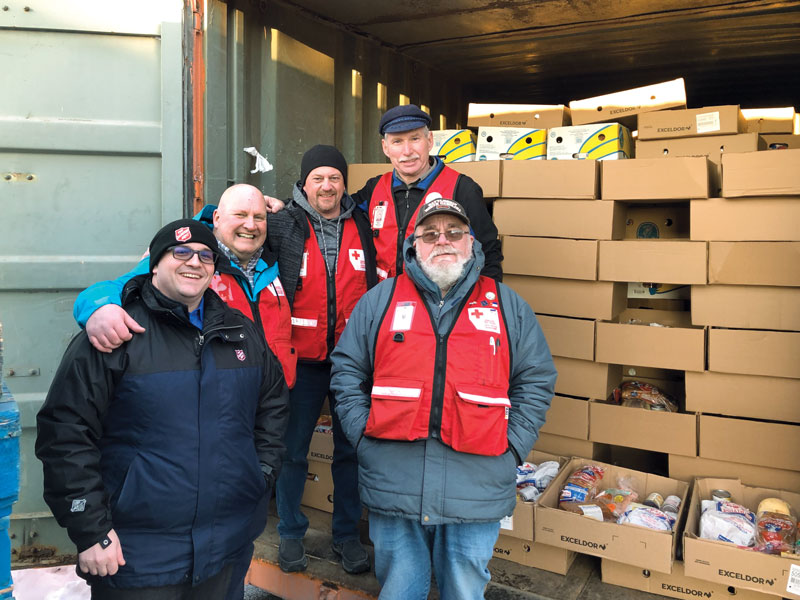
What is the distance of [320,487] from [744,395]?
84.2 inches

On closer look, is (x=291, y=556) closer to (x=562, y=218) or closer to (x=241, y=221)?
(x=241, y=221)

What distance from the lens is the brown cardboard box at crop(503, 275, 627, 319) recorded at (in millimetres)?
3508

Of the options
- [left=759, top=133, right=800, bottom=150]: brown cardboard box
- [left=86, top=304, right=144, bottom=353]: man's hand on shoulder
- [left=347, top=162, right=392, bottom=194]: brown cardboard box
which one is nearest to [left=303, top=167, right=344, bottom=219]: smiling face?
[left=347, top=162, right=392, bottom=194]: brown cardboard box

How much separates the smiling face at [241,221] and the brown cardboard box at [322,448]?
4.39 ft

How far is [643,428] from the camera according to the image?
132 inches

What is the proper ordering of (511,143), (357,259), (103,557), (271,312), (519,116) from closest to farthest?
1. (103,557)
2. (271,312)
3. (357,259)
4. (511,143)
5. (519,116)

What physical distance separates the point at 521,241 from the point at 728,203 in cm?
102

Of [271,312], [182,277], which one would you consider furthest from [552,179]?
[182,277]

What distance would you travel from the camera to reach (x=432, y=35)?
461cm

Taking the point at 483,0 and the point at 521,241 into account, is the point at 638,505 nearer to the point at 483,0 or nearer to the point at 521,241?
the point at 521,241

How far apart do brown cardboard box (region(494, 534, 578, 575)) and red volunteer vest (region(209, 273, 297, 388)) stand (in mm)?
1297

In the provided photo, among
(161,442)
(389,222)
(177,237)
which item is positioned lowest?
(161,442)

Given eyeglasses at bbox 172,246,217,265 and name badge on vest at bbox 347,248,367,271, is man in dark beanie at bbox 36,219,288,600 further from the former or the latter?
name badge on vest at bbox 347,248,367,271

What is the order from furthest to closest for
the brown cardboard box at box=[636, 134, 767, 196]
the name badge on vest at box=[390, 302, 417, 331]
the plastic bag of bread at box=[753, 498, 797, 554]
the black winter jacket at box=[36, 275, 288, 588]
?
the brown cardboard box at box=[636, 134, 767, 196] → the plastic bag of bread at box=[753, 498, 797, 554] → the name badge on vest at box=[390, 302, 417, 331] → the black winter jacket at box=[36, 275, 288, 588]
